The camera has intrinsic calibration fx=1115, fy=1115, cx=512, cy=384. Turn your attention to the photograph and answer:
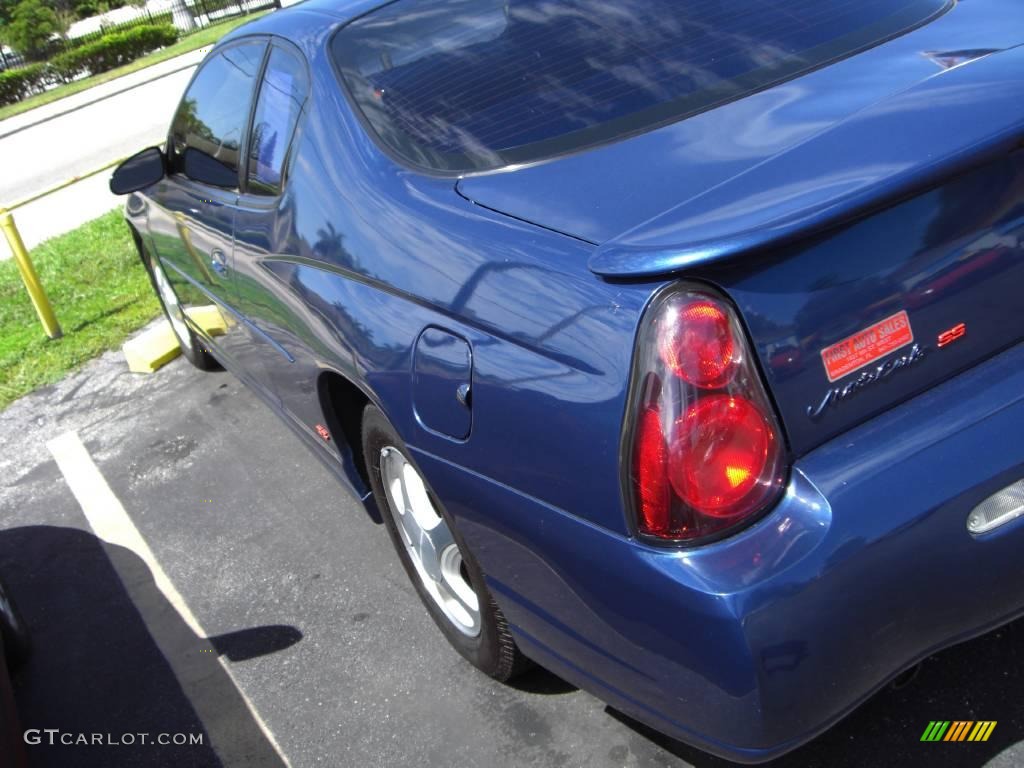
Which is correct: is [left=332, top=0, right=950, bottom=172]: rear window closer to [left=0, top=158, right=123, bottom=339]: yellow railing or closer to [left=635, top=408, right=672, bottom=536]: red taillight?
[left=635, top=408, right=672, bottom=536]: red taillight

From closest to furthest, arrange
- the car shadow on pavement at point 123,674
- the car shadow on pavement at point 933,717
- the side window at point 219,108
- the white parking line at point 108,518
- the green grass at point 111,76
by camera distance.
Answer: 1. the car shadow on pavement at point 933,717
2. the car shadow on pavement at point 123,674
3. the white parking line at point 108,518
4. the side window at point 219,108
5. the green grass at point 111,76

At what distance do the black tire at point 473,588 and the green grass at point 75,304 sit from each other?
3.91 m

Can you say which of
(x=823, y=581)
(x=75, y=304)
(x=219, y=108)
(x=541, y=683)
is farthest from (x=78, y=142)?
(x=823, y=581)

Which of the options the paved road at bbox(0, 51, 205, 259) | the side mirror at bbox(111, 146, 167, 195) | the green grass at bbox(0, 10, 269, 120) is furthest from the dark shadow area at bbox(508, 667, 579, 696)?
the green grass at bbox(0, 10, 269, 120)

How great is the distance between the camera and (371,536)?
4.01m

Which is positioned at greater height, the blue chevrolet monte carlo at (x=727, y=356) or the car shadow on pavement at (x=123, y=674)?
the blue chevrolet monte carlo at (x=727, y=356)

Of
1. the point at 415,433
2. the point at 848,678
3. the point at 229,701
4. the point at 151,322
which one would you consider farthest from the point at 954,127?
the point at 151,322

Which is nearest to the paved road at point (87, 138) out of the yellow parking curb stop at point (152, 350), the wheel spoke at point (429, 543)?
the yellow parking curb stop at point (152, 350)

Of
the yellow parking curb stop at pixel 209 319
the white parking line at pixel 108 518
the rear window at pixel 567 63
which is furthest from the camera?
the yellow parking curb stop at pixel 209 319

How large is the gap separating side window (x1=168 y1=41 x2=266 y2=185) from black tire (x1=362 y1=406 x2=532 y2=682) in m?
1.26

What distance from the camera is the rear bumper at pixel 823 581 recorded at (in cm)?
195

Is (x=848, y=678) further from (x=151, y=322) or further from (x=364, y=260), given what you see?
(x=151, y=322)

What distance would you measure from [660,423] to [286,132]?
1.87 m

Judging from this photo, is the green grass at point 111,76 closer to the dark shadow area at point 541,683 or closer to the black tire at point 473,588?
the black tire at point 473,588
